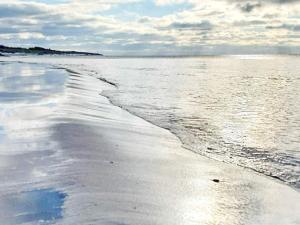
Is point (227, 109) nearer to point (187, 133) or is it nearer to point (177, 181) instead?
point (187, 133)

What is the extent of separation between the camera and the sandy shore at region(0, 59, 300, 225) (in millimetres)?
5922

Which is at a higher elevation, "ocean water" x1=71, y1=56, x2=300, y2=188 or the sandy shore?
the sandy shore

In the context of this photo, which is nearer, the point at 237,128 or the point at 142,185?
the point at 142,185

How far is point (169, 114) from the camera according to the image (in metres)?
18.1

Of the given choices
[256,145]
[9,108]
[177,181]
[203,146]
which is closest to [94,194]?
[177,181]

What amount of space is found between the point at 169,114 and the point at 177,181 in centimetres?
1045

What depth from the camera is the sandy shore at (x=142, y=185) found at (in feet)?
19.4

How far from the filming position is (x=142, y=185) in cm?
725

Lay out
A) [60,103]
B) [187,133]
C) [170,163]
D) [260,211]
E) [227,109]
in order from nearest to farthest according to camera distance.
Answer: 1. [260,211]
2. [170,163]
3. [187,133]
4. [60,103]
5. [227,109]

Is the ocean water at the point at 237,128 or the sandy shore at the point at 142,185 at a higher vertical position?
the sandy shore at the point at 142,185

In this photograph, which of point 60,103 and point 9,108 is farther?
point 60,103

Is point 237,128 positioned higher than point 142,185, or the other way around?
point 142,185

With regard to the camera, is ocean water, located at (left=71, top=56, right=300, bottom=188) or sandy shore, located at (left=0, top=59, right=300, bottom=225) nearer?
sandy shore, located at (left=0, top=59, right=300, bottom=225)

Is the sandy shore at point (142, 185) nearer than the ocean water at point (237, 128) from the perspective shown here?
Yes
